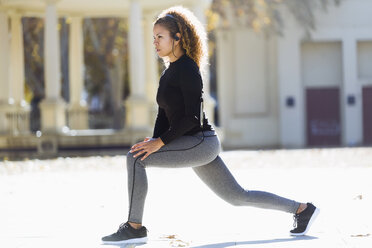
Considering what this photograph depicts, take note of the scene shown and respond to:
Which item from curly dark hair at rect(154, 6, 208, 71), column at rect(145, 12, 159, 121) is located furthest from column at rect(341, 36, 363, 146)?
curly dark hair at rect(154, 6, 208, 71)

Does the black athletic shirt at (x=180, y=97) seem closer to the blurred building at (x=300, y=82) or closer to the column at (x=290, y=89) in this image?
the blurred building at (x=300, y=82)

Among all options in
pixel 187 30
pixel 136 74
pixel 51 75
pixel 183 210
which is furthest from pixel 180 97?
pixel 51 75

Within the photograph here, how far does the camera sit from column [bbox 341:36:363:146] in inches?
1148

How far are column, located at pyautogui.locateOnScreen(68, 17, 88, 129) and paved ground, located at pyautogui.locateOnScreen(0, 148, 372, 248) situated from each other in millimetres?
11061

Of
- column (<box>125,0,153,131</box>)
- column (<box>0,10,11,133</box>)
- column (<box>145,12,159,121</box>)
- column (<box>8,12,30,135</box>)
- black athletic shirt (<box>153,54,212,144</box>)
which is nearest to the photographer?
black athletic shirt (<box>153,54,212,144</box>)

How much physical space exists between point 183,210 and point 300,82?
72.1 ft

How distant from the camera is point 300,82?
2945 cm

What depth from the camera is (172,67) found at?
5.64 m

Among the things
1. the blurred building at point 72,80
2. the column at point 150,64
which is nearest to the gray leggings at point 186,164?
the blurred building at point 72,80

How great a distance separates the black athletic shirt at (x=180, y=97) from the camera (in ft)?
18.1

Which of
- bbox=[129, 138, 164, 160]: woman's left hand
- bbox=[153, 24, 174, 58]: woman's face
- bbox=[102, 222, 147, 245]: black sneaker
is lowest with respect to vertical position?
bbox=[102, 222, 147, 245]: black sneaker

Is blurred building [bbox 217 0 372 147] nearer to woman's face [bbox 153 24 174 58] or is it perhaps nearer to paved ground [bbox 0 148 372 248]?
paved ground [bbox 0 148 372 248]

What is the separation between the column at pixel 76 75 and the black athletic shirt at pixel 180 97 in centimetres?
1932

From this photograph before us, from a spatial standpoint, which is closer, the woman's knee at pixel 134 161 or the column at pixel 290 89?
the woman's knee at pixel 134 161
